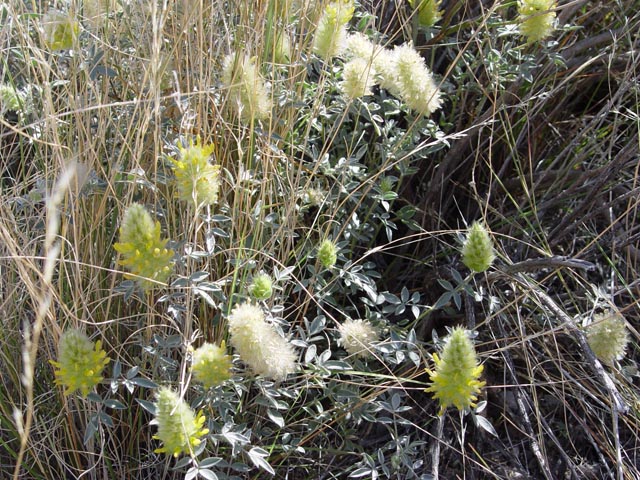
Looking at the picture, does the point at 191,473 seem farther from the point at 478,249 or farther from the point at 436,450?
the point at 478,249

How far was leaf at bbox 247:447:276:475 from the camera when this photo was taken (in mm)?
1120

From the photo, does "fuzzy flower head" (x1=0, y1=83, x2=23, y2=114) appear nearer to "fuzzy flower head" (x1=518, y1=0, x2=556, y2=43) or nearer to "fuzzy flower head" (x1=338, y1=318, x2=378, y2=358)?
"fuzzy flower head" (x1=338, y1=318, x2=378, y2=358)

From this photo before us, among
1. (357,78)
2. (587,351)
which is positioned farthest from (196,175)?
(587,351)

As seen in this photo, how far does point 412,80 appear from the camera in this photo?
1307mm

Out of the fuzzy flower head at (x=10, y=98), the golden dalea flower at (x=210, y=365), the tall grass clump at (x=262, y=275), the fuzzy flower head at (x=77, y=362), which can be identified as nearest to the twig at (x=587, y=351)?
the tall grass clump at (x=262, y=275)

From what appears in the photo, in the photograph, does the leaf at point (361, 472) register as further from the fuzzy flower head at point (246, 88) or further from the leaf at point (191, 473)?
the fuzzy flower head at point (246, 88)

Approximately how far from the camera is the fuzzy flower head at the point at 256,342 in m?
1.04

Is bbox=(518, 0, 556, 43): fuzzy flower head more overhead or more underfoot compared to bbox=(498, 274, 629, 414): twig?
more overhead

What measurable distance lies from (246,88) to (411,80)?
0.31 meters

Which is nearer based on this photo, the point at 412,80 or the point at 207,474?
the point at 207,474

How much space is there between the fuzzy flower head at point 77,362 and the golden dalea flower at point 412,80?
2.34ft

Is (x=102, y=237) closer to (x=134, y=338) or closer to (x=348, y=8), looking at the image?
(x=134, y=338)

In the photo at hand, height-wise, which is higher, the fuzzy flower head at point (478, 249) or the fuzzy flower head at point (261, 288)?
the fuzzy flower head at point (478, 249)

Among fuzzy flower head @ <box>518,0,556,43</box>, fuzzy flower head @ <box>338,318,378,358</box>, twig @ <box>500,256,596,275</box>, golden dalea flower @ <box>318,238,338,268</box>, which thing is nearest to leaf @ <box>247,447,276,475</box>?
fuzzy flower head @ <box>338,318,378,358</box>
